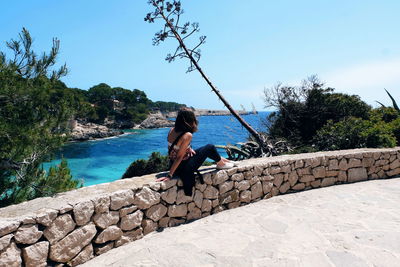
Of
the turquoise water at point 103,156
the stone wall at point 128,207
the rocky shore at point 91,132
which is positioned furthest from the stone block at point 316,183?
the rocky shore at point 91,132

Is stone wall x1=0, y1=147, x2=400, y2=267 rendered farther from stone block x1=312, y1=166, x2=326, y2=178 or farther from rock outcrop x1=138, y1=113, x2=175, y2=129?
rock outcrop x1=138, y1=113, x2=175, y2=129

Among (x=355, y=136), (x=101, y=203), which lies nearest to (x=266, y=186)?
(x=101, y=203)

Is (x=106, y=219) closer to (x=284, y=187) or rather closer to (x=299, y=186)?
(x=284, y=187)

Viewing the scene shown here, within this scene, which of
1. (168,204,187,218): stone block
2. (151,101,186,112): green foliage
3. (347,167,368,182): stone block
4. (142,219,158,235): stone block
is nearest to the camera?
(142,219,158,235): stone block

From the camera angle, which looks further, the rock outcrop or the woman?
the rock outcrop

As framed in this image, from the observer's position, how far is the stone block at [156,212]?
3.78 metres

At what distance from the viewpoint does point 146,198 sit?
371 cm

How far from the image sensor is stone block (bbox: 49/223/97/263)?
2.86 metres

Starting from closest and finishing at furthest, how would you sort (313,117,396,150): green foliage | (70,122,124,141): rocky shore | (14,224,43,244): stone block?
(14,224,43,244): stone block < (313,117,396,150): green foliage < (70,122,124,141): rocky shore

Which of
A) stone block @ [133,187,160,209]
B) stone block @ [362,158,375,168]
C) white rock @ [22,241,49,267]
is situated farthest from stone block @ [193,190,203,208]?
stone block @ [362,158,375,168]

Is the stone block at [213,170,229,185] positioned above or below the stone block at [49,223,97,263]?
above

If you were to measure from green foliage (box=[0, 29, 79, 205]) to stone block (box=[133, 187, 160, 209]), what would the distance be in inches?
94.0

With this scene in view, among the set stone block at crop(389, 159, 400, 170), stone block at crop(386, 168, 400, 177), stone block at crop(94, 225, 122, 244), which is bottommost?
stone block at crop(386, 168, 400, 177)

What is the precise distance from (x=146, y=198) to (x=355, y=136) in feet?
22.3
